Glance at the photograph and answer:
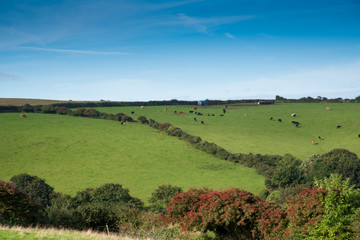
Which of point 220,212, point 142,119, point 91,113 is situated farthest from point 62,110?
point 220,212

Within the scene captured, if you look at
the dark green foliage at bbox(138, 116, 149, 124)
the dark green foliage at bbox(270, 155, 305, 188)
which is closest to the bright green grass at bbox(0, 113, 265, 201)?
the dark green foliage at bbox(270, 155, 305, 188)

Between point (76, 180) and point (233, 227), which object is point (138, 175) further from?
point (233, 227)

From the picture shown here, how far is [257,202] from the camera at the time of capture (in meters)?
23.6

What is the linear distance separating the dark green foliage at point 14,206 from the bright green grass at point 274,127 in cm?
6740

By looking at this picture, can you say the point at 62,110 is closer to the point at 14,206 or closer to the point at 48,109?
the point at 48,109

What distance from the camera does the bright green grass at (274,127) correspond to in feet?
307

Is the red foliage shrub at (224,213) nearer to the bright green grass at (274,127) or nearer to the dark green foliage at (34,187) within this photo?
the dark green foliage at (34,187)

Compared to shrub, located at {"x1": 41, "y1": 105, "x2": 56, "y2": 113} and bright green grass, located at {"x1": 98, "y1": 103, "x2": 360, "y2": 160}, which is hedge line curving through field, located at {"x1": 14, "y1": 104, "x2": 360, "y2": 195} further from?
shrub, located at {"x1": 41, "y1": 105, "x2": 56, "y2": 113}

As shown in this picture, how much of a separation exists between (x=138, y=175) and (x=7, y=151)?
3586 centimetres

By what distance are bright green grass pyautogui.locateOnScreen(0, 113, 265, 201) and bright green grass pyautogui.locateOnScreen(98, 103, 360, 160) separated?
51.3 feet

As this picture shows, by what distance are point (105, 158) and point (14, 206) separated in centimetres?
5409

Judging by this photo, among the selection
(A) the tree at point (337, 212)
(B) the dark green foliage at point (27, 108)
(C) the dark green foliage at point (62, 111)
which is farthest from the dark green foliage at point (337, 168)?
(B) the dark green foliage at point (27, 108)

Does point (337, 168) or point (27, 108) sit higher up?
point (27, 108)

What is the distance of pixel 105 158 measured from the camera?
8150 cm
